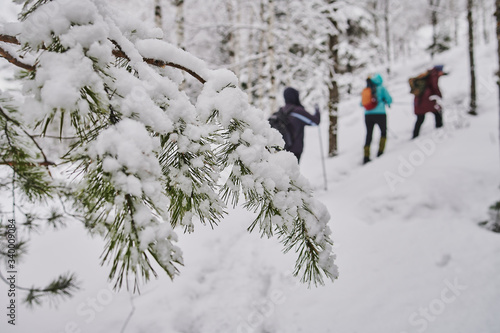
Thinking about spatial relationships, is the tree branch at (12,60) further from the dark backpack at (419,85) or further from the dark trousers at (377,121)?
the dark backpack at (419,85)

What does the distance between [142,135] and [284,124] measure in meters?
4.03

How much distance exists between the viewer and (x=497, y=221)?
3.05m

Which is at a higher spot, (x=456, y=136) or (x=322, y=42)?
(x=322, y=42)

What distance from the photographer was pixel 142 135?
0.64 metres

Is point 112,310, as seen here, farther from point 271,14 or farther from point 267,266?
point 271,14

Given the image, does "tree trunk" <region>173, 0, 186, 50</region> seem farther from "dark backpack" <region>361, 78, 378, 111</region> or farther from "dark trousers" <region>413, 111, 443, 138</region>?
"dark trousers" <region>413, 111, 443, 138</region>

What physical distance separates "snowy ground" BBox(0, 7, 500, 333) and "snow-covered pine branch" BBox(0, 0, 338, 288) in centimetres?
210

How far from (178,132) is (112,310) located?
10.0 feet

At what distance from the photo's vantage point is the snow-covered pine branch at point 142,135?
0.61 metres

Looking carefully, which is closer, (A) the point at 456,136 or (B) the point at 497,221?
(B) the point at 497,221

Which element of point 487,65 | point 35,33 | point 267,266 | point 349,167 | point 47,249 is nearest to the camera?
point 35,33

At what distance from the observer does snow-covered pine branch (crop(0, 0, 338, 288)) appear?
605 mm

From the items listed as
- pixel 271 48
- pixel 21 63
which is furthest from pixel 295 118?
pixel 21 63

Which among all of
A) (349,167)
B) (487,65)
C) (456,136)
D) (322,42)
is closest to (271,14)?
(349,167)
